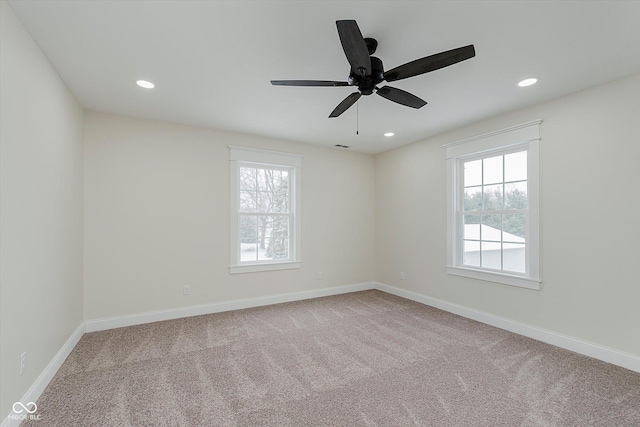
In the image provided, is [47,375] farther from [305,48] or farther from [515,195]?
[515,195]

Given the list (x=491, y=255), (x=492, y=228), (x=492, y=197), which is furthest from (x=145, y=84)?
(x=491, y=255)

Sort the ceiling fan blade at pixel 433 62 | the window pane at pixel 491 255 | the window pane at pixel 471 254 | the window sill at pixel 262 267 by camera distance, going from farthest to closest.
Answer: the window sill at pixel 262 267 → the window pane at pixel 471 254 → the window pane at pixel 491 255 → the ceiling fan blade at pixel 433 62

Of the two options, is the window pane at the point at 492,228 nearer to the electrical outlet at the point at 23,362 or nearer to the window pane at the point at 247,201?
the window pane at the point at 247,201

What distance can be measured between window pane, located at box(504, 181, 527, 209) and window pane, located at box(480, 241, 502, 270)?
20.8 inches

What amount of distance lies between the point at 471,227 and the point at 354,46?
3.36 meters

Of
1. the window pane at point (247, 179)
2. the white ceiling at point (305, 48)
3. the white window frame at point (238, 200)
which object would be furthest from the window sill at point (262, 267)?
the white ceiling at point (305, 48)

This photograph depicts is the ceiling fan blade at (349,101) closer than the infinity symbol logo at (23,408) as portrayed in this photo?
No

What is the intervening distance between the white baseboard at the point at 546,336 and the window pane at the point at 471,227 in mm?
979

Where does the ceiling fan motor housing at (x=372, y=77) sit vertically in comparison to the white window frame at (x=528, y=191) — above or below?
above

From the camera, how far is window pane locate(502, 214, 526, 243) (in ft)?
11.8

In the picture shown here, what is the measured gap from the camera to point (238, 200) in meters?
4.49

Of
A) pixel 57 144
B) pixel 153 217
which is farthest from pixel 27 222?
pixel 153 217

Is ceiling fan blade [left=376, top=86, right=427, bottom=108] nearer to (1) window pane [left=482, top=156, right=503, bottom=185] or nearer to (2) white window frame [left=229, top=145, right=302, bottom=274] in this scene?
(1) window pane [left=482, top=156, right=503, bottom=185]

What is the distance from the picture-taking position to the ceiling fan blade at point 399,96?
7.35 ft
